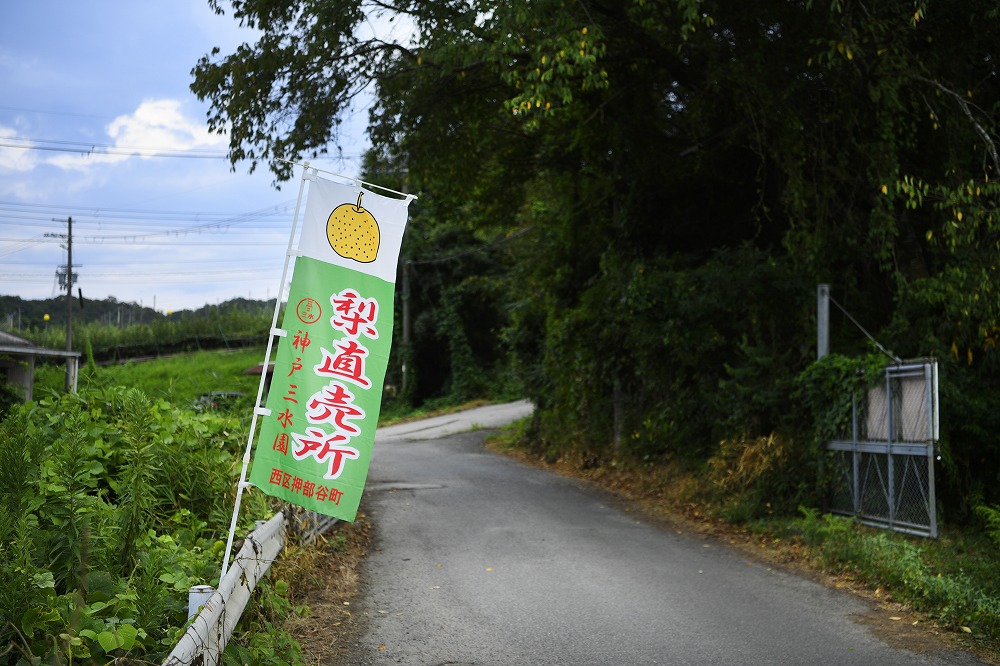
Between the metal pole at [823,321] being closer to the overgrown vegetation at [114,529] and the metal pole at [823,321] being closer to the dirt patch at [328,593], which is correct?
the dirt patch at [328,593]

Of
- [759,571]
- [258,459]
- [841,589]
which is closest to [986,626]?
[841,589]

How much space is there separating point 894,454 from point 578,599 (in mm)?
4403

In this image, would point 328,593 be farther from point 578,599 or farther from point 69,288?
point 69,288

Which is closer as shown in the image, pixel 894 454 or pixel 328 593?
pixel 328 593

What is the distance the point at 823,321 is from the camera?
11219 millimetres

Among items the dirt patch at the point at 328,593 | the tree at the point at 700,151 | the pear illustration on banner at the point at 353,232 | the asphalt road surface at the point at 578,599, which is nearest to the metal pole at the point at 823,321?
the tree at the point at 700,151

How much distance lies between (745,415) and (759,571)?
3.73 m

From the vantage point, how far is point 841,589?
8.01 meters

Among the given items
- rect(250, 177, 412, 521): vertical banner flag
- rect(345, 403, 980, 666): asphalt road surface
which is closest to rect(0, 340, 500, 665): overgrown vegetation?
rect(250, 177, 412, 521): vertical banner flag

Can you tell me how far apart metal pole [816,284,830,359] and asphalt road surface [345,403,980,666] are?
9.58 feet

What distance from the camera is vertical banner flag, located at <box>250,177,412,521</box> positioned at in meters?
5.01

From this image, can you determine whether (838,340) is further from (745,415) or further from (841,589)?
Result: (841,589)

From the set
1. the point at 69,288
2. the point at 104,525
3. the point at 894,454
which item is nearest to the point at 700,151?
the point at 894,454

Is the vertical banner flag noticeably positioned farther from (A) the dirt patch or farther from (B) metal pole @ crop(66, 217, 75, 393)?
(B) metal pole @ crop(66, 217, 75, 393)
